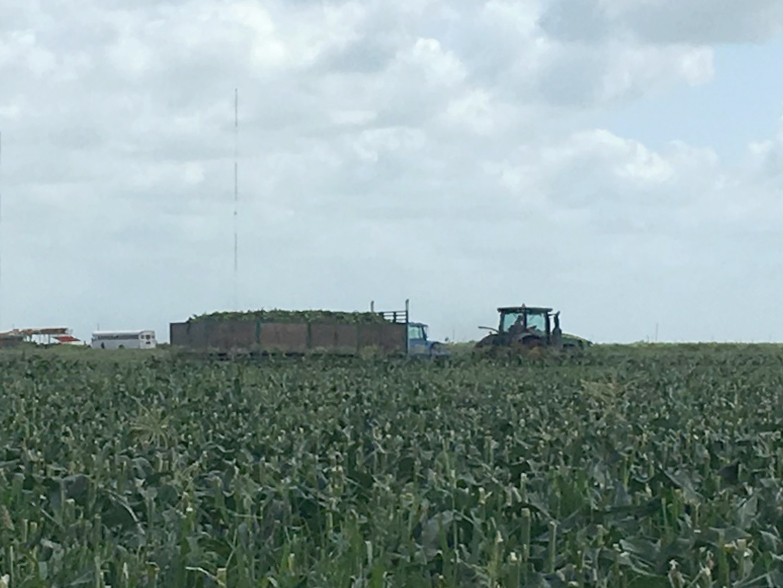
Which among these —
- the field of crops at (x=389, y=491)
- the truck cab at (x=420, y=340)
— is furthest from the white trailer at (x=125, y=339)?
the field of crops at (x=389, y=491)

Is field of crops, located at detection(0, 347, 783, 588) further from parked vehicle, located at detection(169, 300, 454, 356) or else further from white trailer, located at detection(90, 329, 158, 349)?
white trailer, located at detection(90, 329, 158, 349)

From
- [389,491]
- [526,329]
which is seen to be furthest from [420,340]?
[389,491]

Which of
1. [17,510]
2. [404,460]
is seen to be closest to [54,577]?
[17,510]

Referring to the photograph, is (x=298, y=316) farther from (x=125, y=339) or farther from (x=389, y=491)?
(x=125, y=339)

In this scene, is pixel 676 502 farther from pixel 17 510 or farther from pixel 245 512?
pixel 17 510

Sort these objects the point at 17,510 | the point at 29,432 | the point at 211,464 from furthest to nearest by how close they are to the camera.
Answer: the point at 29,432, the point at 211,464, the point at 17,510

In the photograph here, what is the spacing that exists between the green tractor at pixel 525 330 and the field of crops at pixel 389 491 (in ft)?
62.7

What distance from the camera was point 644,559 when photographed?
7.61m

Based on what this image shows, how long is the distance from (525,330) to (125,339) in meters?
38.7

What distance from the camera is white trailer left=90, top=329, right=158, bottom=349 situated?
2894 inches

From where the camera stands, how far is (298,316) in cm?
3712

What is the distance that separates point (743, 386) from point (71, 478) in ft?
54.4

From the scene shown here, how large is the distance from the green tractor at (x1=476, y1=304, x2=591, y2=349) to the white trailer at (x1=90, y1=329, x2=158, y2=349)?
1420 inches

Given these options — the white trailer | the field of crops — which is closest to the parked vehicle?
the field of crops
